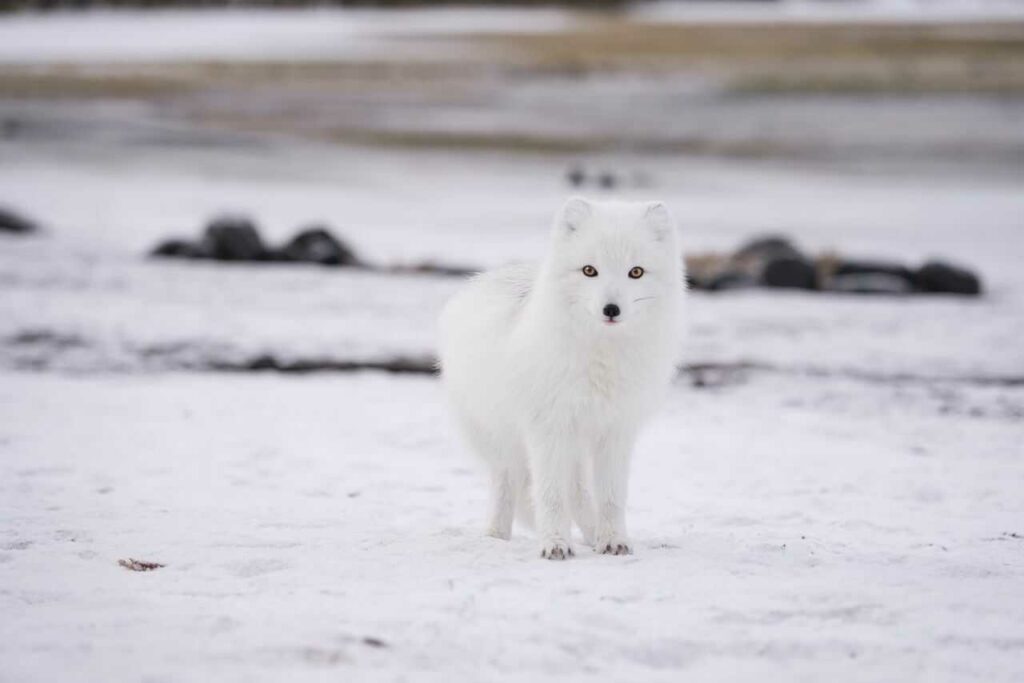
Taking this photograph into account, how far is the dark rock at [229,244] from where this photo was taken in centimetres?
1742

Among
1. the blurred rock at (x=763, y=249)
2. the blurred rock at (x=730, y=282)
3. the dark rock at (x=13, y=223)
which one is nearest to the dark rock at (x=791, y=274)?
the blurred rock at (x=730, y=282)

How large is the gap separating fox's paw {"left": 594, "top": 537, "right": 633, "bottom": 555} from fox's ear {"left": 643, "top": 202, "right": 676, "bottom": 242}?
4.97ft

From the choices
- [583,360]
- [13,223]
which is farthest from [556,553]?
[13,223]

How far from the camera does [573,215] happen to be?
5234 millimetres

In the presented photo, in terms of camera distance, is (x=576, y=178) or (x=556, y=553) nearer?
(x=556, y=553)

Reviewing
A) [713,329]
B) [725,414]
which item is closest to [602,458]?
[725,414]

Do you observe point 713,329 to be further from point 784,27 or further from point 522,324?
point 784,27

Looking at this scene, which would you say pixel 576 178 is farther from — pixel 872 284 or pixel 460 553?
pixel 460 553

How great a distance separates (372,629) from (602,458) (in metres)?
1.65

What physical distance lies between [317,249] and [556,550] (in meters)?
12.9

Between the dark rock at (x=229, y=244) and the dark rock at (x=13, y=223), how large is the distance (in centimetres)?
370

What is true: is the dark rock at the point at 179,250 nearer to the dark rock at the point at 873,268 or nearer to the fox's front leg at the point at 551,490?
the dark rock at the point at 873,268

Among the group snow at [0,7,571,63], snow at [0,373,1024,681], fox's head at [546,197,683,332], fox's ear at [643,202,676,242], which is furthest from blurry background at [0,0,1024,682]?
snow at [0,7,571,63]

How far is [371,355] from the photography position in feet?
38.7
